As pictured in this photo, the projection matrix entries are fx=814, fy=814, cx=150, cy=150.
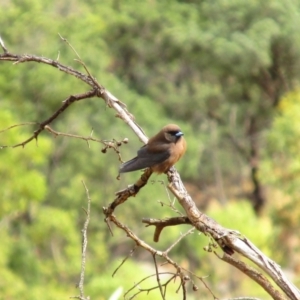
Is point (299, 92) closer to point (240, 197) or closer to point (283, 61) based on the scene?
point (283, 61)

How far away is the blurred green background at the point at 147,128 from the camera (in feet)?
60.2

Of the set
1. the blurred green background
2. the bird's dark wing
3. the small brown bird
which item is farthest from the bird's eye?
the blurred green background

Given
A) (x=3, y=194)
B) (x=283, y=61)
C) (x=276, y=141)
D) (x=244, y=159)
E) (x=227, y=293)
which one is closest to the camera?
(x=3, y=194)

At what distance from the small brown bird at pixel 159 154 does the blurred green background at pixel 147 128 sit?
9.81 meters

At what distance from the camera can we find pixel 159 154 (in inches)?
159

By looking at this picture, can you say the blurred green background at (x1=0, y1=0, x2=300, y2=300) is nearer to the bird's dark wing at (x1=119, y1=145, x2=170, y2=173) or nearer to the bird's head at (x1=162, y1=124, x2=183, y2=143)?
the bird's head at (x1=162, y1=124, x2=183, y2=143)

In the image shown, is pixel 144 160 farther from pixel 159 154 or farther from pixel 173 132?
pixel 173 132

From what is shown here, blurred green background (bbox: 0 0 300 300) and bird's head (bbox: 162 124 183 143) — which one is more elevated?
blurred green background (bbox: 0 0 300 300)

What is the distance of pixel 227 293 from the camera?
2266 centimetres

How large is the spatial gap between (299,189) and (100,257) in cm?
660

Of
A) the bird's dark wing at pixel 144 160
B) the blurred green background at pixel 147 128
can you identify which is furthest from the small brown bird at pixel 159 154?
the blurred green background at pixel 147 128

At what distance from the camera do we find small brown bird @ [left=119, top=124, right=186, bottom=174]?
3951 millimetres

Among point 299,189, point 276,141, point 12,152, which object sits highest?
point 276,141

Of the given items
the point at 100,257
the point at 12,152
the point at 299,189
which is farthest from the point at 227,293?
the point at 12,152
